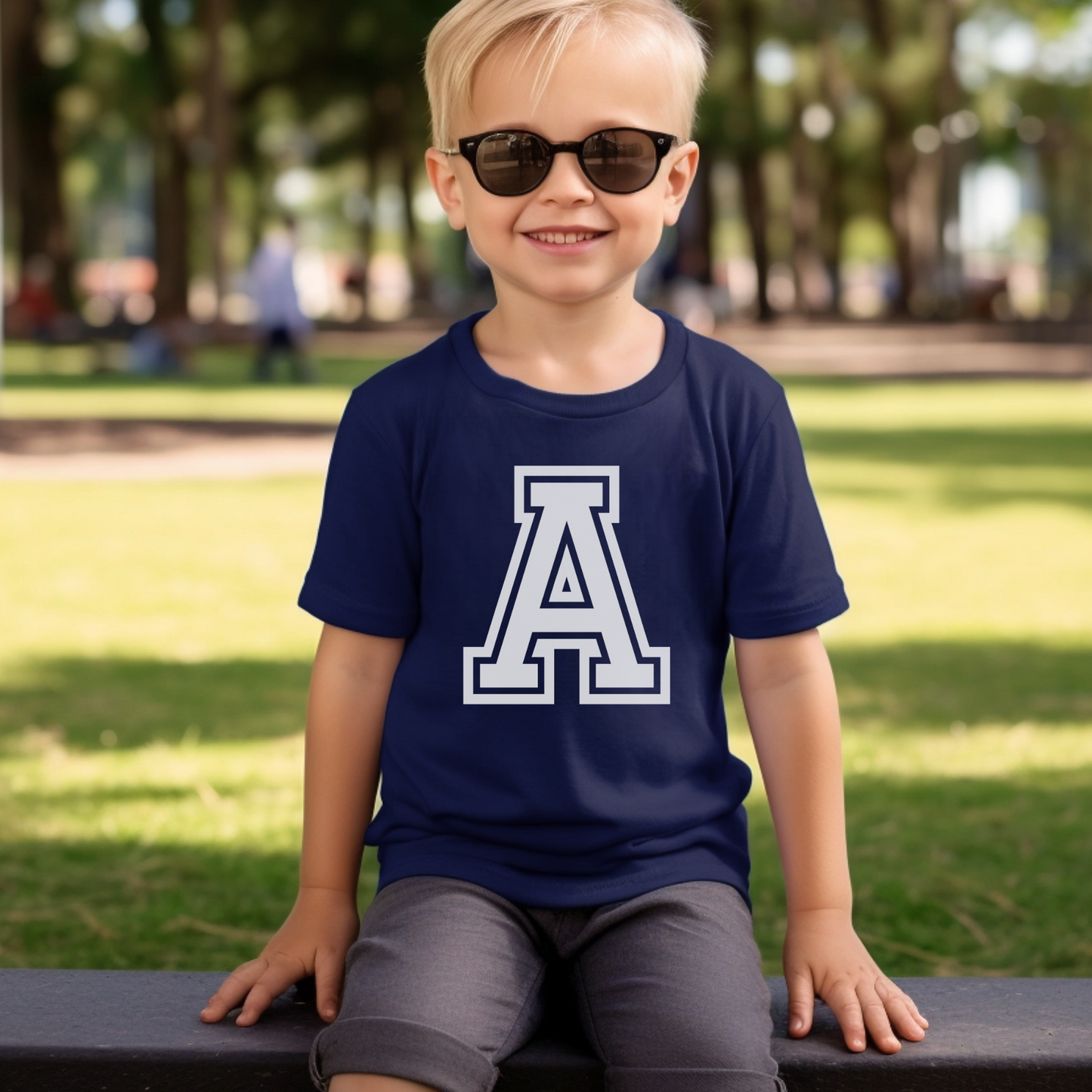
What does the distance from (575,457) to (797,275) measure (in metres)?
45.4

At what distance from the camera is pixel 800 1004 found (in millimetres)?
2371

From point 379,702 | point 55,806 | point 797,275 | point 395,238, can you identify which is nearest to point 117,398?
point 55,806

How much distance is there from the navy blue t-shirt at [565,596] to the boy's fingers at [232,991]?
225 mm

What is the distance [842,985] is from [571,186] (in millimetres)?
1054

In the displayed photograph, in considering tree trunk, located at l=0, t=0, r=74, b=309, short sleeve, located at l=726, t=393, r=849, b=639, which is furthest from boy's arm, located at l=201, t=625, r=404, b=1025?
tree trunk, located at l=0, t=0, r=74, b=309

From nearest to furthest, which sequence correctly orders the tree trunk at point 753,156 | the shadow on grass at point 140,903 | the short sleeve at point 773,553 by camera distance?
the short sleeve at point 773,553 → the shadow on grass at point 140,903 → the tree trunk at point 753,156

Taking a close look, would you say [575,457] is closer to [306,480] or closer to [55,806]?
[55,806]

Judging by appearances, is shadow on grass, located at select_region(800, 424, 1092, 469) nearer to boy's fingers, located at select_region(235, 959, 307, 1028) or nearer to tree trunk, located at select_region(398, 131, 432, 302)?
boy's fingers, located at select_region(235, 959, 307, 1028)

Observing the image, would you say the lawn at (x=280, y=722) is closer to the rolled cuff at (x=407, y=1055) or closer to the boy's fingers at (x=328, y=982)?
the boy's fingers at (x=328, y=982)

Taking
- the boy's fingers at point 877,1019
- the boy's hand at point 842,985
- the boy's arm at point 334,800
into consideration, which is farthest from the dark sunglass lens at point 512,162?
the boy's fingers at point 877,1019

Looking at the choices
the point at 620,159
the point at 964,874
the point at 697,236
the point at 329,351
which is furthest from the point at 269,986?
the point at 697,236

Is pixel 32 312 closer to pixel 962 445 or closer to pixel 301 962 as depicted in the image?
pixel 962 445

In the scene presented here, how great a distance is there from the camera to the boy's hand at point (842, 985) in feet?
7.66

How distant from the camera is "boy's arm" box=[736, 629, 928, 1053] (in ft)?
7.75
